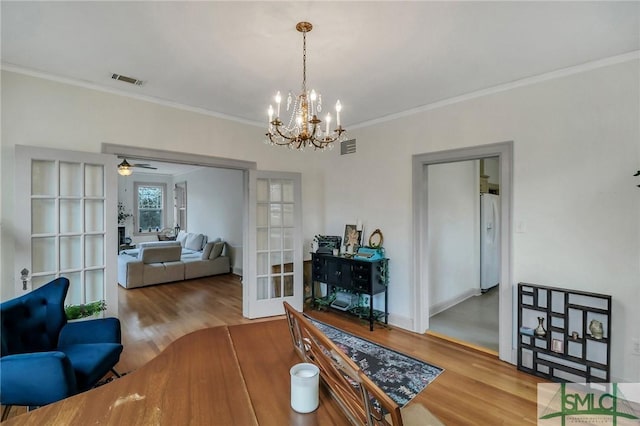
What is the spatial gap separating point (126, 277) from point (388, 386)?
5.45 metres

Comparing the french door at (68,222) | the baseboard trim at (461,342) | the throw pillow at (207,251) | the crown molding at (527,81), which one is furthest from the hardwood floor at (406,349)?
the crown molding at (527,81)

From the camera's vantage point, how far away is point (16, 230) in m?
2.59

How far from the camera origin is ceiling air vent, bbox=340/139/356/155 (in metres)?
4.48

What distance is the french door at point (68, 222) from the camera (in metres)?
2.62

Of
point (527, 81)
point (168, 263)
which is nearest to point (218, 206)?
point (168, 263)

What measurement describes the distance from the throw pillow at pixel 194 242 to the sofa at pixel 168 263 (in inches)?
1.0

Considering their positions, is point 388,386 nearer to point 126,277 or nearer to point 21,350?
point 21,350

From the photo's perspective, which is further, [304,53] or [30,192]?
[30,192]

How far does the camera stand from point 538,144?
111 inches

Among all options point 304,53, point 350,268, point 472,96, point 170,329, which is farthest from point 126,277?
point 472,96

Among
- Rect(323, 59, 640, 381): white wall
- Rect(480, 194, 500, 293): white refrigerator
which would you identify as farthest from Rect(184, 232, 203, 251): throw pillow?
Rect(480, 194, 500, 293): white refrigerator

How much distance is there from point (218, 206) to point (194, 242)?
3.79 feet

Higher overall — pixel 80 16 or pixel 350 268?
pixel 80 16

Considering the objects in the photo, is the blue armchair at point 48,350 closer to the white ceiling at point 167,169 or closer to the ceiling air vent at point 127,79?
the ceiling air vent at point 127,79
